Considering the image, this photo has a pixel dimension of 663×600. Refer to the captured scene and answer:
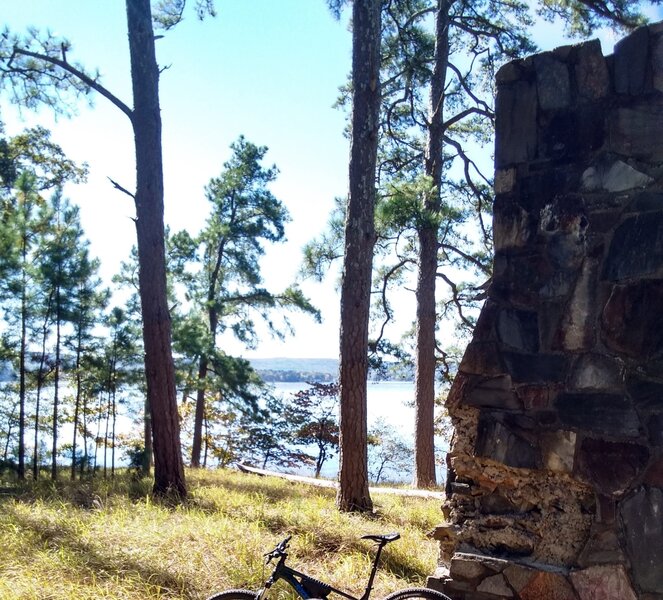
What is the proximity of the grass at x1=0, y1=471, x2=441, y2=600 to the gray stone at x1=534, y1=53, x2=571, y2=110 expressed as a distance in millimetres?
3153

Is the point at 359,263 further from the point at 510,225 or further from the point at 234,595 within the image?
the point at 234,595

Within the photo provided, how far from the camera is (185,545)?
4.41 m

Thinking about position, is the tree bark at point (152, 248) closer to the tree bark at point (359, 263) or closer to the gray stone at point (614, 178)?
the tree bark at point (359, 263)

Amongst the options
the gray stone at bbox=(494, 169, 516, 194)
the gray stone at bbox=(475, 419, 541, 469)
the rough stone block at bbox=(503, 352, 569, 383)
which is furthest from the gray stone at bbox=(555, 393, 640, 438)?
the gray stone at bbox=(494, 169, 516, 194)

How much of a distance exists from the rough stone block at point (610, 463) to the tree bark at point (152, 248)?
5.42m

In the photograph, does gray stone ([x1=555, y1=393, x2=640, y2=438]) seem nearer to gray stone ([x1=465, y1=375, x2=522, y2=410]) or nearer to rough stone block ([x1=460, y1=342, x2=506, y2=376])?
gray stone ([x1=465, y1=375, x2=522, y2=410])

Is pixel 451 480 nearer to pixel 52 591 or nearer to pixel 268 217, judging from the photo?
pixel 52 591

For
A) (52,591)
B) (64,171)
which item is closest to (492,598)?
(52,591)

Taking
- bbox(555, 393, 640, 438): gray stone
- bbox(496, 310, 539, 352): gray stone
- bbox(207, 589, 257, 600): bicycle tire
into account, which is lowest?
bbox(207, 589, 257, 600): bicycle tire

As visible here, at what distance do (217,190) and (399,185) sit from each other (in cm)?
636

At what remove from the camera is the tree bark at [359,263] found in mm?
6445

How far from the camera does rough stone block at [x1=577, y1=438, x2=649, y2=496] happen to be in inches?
107

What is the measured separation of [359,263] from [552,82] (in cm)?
361

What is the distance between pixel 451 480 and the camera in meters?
3.23
